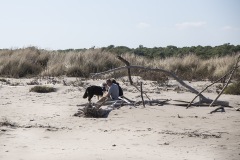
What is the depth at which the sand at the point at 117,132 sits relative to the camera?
8539mm

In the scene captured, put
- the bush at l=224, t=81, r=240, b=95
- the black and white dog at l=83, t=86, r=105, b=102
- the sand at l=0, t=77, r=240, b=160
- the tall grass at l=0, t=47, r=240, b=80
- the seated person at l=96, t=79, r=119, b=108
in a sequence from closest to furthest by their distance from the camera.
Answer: the sand at l=0, t=77, r=240, b=160 → the seated person at l=96, t=79, r=119, b=108 → the black and white dog at l=83, t=86, r=105, b=102 → the bush at l=224, t=81, r=240, b=95 → the tall grass at l=0, t=47, r=240, b=80

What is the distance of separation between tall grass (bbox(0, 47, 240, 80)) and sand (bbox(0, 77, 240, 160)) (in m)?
7.16

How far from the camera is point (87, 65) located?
23.8 meters

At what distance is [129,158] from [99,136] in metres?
2.02

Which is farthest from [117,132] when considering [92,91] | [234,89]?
[234,89]

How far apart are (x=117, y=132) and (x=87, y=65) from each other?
13.7m

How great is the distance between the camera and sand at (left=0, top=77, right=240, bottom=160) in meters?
8.54

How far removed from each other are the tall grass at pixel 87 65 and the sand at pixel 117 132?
7159 mm

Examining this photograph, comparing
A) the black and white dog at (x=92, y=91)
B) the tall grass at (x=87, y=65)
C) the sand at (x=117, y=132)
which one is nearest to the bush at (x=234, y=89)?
the sand at (x=117, y=132)

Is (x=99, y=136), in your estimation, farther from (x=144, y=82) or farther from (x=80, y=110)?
(x=144, y=82)

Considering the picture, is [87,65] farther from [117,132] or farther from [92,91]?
[117,132]

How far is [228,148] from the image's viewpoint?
29.1ft

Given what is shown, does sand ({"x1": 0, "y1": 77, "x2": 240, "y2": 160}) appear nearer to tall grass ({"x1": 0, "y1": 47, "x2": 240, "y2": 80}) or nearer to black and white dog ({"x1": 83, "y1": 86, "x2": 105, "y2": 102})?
black and white dog ({"x1": 83, "y1": 86, "x2": 105, "y2": 102})

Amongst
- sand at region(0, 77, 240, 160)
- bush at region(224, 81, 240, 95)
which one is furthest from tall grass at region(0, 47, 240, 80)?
sand at region(0, 77, 240, 160)
